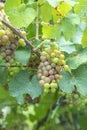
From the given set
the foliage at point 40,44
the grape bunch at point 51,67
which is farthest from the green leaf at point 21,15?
the grape bunch at point 51,67

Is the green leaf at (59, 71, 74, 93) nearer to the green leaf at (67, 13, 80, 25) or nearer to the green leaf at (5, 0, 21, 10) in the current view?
the green leaf at (67, 13, 80, 25)

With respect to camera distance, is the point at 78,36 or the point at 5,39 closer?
the point at 5,39

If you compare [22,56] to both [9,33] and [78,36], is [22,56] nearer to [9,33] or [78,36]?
[9,33]

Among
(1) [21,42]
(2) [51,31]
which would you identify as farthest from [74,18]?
(1) [21,42]

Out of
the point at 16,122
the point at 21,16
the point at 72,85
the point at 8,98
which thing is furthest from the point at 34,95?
the point at 16,122

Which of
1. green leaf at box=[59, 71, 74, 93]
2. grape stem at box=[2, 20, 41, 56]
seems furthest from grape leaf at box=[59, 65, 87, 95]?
grape stem at box=[2, 20, 41, 56]

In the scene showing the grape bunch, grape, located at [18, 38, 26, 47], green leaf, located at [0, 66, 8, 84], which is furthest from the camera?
green leaf, located at [0, 66, 8, 84]
